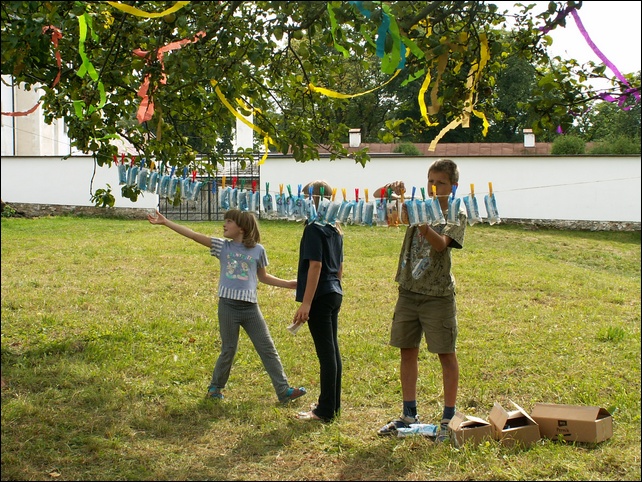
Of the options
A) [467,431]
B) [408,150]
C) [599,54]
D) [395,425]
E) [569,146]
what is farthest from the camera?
[408,150]

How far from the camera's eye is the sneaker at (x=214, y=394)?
4992mm

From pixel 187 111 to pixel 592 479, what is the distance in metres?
4.04

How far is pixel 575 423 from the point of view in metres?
4.09

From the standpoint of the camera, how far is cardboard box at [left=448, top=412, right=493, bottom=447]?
13.3 ft

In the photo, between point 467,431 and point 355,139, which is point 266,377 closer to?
point 467,431

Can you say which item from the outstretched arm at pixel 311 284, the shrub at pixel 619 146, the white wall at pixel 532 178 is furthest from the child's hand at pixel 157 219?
the shrub at pixel 619 146

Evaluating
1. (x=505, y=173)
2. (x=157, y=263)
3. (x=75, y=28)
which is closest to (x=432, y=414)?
(x=75, y=28)

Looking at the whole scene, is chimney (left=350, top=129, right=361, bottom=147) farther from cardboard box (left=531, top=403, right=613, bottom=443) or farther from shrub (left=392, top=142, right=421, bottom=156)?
cardboard box (left=531, top=403, right=613, bottom=443)

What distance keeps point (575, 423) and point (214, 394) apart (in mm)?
2419

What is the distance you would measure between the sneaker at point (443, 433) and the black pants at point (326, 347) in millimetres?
730

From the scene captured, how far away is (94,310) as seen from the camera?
25.1ft

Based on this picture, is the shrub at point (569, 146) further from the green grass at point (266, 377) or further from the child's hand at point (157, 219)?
the child's hand at point (157, 219)

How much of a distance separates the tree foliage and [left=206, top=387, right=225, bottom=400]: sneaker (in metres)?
1.79

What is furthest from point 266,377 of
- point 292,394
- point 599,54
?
point 599,54
